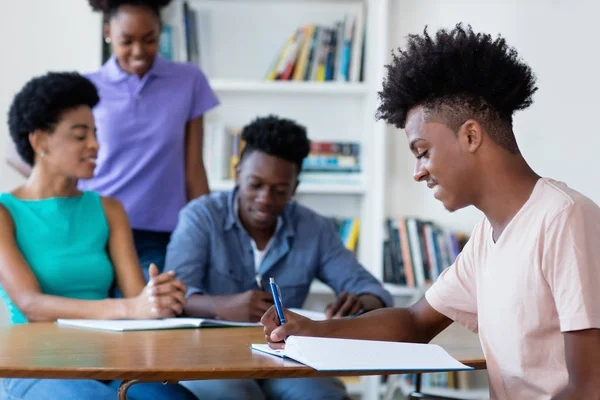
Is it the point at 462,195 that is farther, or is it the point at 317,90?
the point at 317,90

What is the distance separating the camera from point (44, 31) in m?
3.50

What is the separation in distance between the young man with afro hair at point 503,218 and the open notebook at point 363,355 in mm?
97

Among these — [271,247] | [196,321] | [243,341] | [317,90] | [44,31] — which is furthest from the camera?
[317,90]

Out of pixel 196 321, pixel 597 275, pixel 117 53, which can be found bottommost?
pixel 196 321

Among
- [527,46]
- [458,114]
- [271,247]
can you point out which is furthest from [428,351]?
[527,46]

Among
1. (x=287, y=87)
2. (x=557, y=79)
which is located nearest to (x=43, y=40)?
(x=287, y=87)

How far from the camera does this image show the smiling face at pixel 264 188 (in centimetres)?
245

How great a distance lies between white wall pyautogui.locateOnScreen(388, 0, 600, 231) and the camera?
236 cm

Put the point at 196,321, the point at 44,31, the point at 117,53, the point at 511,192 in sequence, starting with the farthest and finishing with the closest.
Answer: the point at 44,31 < the point at 117,53 < the point at 196,321 < the point at 511,192

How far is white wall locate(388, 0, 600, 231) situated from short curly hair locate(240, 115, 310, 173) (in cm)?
74

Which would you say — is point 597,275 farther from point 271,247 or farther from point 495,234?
point 271,247

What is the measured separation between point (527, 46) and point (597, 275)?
1873mm

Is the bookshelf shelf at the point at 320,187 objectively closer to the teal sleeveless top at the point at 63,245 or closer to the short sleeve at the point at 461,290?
the teal sleeveless top at the point at 63,245

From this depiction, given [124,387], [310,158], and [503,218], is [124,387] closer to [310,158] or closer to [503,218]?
[503,218]
